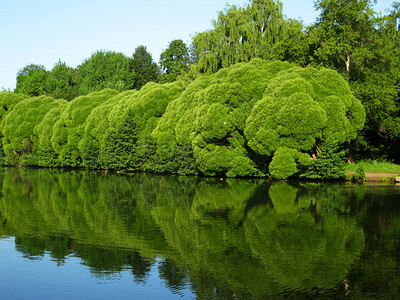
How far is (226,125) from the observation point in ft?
117

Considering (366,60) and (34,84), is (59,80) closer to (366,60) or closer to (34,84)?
(34,84)

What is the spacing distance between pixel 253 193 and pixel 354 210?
744 centimetres

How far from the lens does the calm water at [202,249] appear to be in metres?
8.57

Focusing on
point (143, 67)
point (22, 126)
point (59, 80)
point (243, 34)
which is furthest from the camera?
point (59, 80)

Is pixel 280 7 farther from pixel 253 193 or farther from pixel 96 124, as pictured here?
pixel 253 193

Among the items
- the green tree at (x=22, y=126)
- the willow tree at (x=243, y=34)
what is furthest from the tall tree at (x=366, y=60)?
the green tree at (x=22, y=126)

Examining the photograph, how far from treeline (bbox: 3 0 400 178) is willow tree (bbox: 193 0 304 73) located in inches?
4.3

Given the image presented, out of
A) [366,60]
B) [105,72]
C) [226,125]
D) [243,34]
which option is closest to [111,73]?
[105,72]

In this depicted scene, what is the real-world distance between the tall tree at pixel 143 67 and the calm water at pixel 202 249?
2548 inches

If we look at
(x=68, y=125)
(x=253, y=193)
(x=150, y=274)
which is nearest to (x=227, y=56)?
(x=68, y=125)

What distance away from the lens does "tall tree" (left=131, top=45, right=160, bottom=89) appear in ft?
276

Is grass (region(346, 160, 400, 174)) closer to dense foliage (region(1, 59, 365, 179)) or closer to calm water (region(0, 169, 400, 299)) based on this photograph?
dense foliage (region(1, 59, 365, 179))

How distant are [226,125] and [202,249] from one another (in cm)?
2460

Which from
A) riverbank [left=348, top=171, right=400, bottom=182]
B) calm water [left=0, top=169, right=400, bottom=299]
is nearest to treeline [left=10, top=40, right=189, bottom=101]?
riverbank [left=348, top=171, right=400, bottom=182]
